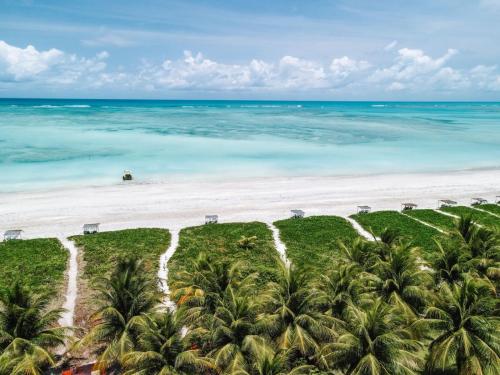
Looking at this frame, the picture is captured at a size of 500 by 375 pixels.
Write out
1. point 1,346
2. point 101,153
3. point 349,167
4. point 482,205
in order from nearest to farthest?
point 1,346
point 482,205
point 349,167
point 101,153

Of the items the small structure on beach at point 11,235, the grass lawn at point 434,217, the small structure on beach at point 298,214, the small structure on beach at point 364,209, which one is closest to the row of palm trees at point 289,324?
the grass lawn at point 434,217

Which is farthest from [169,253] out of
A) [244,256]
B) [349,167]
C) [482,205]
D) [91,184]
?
[349,167]

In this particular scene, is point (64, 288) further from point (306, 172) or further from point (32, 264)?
point (306, 172)

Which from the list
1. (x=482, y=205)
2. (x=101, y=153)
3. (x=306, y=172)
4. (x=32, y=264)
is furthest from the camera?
(x=101, y=153)

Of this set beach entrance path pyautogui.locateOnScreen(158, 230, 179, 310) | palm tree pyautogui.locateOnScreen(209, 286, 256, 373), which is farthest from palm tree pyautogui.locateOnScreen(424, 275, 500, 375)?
beach entrance path pyautogui.locateOnScreen(158, 230, 179, 310)

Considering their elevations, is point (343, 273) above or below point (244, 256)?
above

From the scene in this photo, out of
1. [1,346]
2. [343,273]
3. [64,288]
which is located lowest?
[64,288]

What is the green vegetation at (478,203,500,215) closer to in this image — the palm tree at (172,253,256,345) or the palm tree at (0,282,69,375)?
the palm tree at (172,253,256,345)
